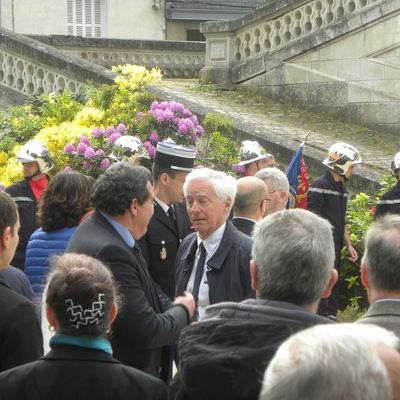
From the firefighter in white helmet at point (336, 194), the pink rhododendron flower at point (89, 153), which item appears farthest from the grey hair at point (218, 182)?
the firefighter in white helmet at point (336, 194)

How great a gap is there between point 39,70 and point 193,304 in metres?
12.1

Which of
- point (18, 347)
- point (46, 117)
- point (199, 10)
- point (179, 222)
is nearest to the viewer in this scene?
point (18, 347)

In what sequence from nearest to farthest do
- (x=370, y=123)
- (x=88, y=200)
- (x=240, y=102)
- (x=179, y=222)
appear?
(x=88, y=200)
(x=179, y=222)
(x=370, y=123)
(x=240, y=102)

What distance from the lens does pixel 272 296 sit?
12.6ft

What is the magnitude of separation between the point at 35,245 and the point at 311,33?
11.9 metres

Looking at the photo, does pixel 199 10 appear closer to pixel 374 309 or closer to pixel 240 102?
pixel 240 102

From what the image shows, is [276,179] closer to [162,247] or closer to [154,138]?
[162,247]

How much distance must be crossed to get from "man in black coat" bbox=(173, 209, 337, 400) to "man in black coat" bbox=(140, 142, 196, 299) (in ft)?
8.92

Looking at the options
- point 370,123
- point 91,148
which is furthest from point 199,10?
point 91,148

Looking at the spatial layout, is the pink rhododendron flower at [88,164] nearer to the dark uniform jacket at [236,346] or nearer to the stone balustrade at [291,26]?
the dark uniform jacket at [236,346]

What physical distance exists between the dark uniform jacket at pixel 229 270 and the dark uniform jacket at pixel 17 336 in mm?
1473

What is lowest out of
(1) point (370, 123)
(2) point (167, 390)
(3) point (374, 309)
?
(1) point (370, 123)

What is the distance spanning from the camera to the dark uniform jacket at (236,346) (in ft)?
11.7

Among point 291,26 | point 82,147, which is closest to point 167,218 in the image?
point 82,147
